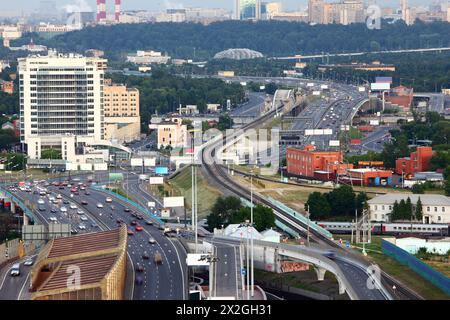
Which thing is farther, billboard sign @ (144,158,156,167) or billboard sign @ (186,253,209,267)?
billboard sign @ (144,158,156,167)

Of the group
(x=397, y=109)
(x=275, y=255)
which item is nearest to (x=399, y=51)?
(x=397, y=109)

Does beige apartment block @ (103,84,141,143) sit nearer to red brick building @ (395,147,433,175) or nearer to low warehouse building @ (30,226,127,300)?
red brick building @ (395,147,433,175)

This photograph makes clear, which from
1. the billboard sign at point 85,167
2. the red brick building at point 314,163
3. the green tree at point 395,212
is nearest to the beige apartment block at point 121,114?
the billboard sign at point 85,167

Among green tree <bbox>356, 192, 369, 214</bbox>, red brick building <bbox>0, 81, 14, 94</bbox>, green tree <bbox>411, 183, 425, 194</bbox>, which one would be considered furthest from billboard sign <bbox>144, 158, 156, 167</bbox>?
red brick building <bbox>0, 81, 14, 94</bbox>

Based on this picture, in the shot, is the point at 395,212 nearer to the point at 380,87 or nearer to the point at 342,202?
the point at 342,202

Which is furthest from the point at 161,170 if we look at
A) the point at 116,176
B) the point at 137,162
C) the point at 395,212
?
the point at 395,212

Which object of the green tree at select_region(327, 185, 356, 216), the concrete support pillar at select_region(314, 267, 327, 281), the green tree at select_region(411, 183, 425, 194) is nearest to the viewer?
the concrete support pillar at select_region(314, 267, 327, 281)

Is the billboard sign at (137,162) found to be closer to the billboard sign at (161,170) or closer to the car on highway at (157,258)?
the billboard sign at (161,170)
